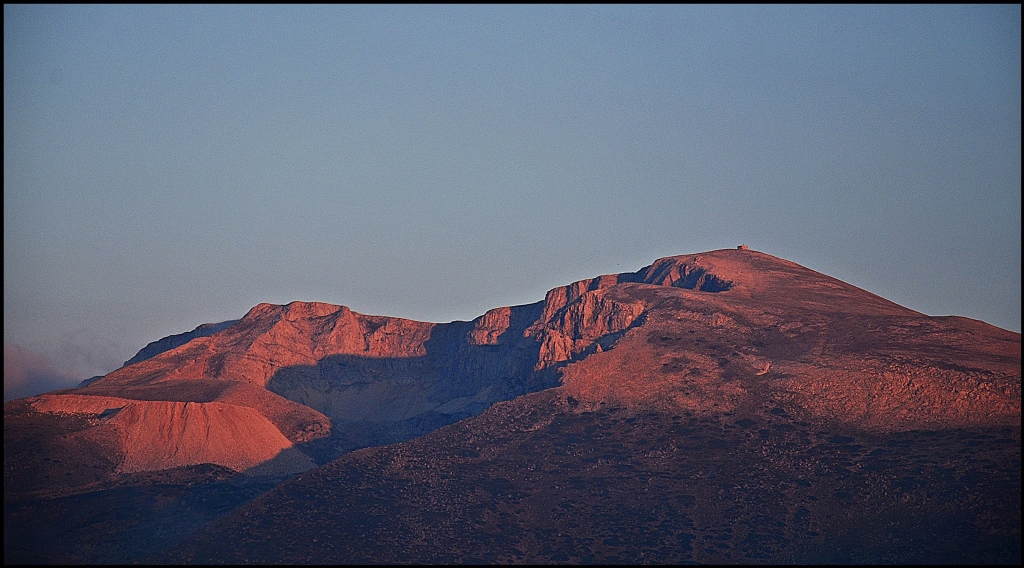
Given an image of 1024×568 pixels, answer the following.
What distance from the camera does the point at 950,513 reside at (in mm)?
121750

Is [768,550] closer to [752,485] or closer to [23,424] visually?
[752,485]

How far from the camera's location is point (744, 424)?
495 feet

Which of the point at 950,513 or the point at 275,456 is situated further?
the point at 275,456

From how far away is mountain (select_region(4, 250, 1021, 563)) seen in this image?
401 feet

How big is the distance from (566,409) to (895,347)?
1868 inches

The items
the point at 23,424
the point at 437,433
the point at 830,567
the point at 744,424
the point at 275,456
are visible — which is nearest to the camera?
the point at 830,567

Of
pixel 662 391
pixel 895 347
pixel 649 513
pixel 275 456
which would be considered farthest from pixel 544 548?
pixel 275 456

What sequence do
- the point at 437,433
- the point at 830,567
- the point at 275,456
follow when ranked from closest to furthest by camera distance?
1. the point at 830,567
2. the point at 437,433
3. the point at 275,456

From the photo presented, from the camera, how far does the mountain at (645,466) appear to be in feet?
401

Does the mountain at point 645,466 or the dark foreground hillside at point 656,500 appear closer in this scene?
the dark foreground hillside at point 656,500

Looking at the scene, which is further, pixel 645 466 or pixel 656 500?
pixel 645 466

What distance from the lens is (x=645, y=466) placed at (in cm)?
14238

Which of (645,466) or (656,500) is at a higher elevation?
(645,466)

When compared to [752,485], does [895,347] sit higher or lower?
higher
